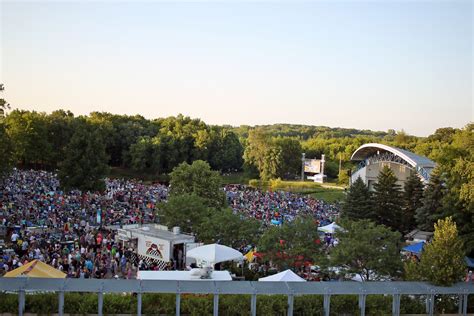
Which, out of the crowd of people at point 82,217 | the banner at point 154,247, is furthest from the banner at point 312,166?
the banner at point 154,247

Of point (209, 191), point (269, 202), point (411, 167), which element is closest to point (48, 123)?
point (269, 202)

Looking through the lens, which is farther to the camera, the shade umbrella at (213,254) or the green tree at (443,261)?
the shade umbrella at (213,254)

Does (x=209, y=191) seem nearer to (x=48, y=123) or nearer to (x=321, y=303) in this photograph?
(x=321, y=303)

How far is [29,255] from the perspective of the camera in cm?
2281

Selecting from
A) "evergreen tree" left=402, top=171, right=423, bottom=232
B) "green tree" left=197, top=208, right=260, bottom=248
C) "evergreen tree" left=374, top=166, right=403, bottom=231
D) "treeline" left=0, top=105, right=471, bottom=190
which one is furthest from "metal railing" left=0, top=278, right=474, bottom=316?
"treeline" left=0, top=105, right=471, bottom=190

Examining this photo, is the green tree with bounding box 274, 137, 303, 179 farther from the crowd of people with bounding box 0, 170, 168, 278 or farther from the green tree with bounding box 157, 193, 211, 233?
the green tree with bounding box 157, 193, 211, 233

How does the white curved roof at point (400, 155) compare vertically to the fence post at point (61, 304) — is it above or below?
above

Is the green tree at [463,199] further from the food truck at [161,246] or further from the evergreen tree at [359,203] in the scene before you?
the food truck at [161,246]

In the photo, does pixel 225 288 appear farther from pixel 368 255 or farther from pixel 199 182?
pixel 199 182

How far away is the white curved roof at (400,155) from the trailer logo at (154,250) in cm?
2759

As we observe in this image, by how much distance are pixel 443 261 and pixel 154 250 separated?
1310cm

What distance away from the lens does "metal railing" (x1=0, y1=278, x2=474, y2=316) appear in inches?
579

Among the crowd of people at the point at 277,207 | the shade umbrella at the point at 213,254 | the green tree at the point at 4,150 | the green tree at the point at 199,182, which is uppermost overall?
the green tree at the point at 4,150

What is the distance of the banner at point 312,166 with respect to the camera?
309ft
